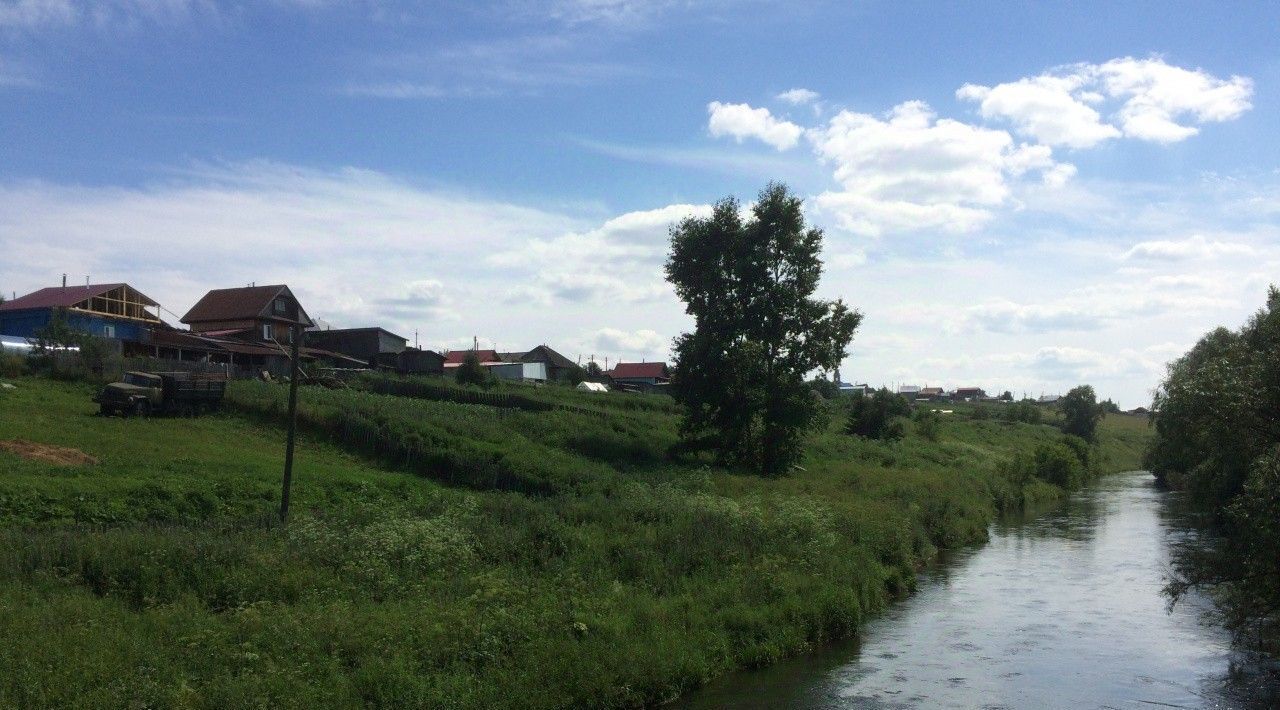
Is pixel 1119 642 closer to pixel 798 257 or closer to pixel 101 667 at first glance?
pixel 101 667

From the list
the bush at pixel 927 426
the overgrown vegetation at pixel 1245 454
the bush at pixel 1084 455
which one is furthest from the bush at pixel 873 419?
the overgrown vegetation at pixel 1245 454

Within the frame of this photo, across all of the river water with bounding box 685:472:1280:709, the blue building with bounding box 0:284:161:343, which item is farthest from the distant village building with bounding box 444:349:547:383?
the river water with bounding box 685:472:1280:709

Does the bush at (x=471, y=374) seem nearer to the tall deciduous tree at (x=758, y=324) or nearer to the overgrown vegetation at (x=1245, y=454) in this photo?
the tall deciduous tree at (x=758, y=324)

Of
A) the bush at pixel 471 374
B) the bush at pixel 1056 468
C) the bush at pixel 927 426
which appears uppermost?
the bush at pixel 471 374

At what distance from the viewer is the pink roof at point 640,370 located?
129m

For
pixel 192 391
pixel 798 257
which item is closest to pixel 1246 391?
pixel 798 257

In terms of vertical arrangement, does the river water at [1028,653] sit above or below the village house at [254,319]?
below

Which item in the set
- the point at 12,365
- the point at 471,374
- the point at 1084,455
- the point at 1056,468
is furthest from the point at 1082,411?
the point at 12,365

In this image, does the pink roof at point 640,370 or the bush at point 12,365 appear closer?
the bush at point 12,365

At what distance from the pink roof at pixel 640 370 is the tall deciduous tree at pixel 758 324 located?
72.4m

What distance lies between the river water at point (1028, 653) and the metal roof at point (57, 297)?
72.8 metres

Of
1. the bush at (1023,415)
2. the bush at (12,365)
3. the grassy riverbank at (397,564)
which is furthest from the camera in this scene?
the bush at (1023,415)

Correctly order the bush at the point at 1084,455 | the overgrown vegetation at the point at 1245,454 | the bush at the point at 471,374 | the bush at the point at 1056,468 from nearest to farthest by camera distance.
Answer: the overgrown vegetation at the point at 1245,454, the bush at the point at 1056,468, the bush at the point at 471,374, the bush at the point at 1084,455

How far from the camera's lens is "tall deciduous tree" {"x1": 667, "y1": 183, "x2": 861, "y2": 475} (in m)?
53.6
